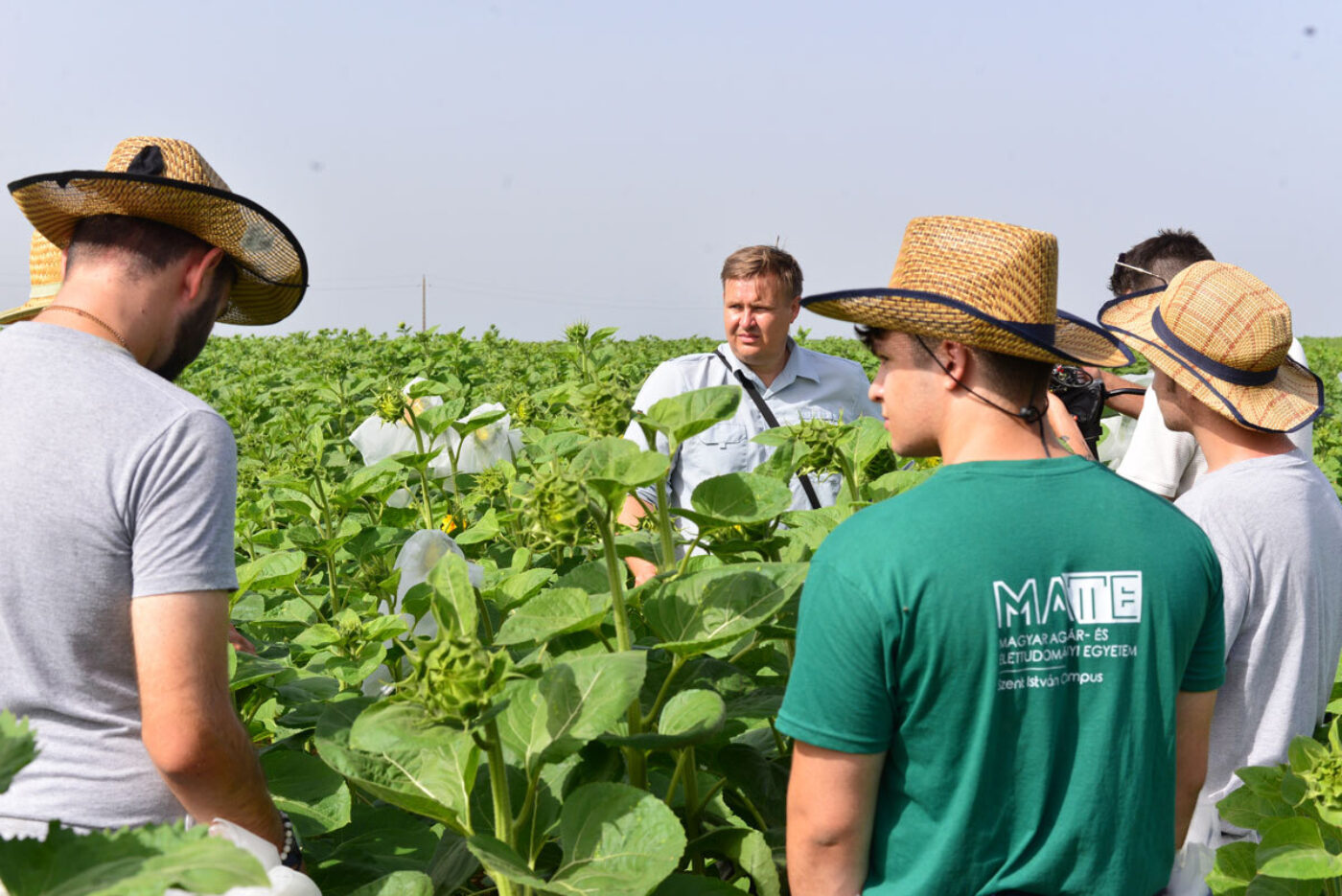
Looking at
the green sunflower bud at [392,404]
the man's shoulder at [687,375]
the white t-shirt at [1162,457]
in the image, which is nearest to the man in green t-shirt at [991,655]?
the white t-shirt at [1162,457]

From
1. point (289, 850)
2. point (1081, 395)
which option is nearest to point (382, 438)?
point (289, 850)

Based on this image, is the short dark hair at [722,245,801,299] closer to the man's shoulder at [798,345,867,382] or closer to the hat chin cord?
the man's shoulder at [798,345,867,382]

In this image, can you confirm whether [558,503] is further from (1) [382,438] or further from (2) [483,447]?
(2) [483,447]

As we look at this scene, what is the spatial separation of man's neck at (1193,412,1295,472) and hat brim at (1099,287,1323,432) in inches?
1.2

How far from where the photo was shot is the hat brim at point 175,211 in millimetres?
1823

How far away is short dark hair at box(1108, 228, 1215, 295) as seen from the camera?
11.6 ft

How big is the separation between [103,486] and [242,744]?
0.38 meters

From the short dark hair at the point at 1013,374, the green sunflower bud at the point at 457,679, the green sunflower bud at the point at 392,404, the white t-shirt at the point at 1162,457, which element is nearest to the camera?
the green sunflower bud at the point at 457,679

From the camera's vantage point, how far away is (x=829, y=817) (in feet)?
5.25

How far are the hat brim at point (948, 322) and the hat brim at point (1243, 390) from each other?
0.60m

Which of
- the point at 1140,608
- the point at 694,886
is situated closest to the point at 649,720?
the point at 694,886

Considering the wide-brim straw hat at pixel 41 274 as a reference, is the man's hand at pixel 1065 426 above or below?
below

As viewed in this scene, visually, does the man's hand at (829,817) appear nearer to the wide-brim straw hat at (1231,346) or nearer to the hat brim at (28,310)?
the wide-brim straw hat at (1231,346)

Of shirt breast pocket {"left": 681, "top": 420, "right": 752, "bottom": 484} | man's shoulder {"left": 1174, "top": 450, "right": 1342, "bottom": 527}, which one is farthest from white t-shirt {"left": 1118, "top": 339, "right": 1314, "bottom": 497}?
shirt breast pocket {"left": 681, "top": 420, "right": 752, "bottom": 484}
